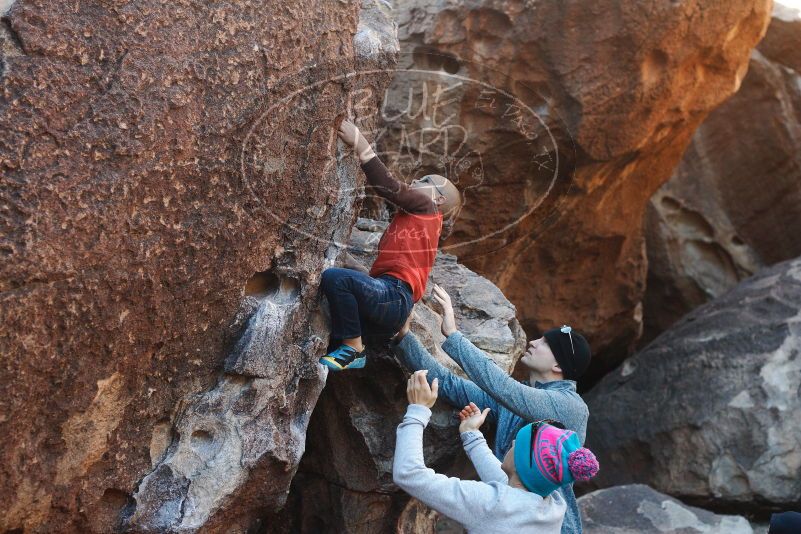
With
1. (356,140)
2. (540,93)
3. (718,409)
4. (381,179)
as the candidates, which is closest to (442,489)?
(381,179)

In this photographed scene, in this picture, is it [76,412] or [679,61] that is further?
[679,61]

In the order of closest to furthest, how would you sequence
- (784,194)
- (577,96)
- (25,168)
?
(25,168) < (577,96) < (784,194)

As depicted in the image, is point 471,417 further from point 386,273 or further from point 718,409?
point 718,409

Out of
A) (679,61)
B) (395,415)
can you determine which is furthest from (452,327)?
(679,61)

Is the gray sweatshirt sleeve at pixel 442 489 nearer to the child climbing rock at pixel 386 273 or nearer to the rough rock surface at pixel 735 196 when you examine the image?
the child climbing rock at pixel 386 273

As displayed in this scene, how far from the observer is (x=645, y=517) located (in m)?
3.98

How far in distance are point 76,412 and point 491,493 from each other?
1123 mm

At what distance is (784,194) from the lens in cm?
687

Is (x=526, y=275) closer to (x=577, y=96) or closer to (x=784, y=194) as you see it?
(x=577, y=96)

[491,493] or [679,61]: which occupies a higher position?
[679,61]

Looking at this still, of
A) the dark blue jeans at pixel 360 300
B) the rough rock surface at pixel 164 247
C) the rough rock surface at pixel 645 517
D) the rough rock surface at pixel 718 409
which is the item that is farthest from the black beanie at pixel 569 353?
the rough rock surface at pixel 718 409

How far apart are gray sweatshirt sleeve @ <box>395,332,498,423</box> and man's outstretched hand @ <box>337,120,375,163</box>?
26.0 inches

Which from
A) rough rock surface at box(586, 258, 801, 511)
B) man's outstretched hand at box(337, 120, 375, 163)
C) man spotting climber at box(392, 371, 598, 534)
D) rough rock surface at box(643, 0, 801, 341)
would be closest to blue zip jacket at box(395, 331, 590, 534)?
man spotting climber at box(392, 371, 598, 534)

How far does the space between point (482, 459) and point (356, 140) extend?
42.2 inches
